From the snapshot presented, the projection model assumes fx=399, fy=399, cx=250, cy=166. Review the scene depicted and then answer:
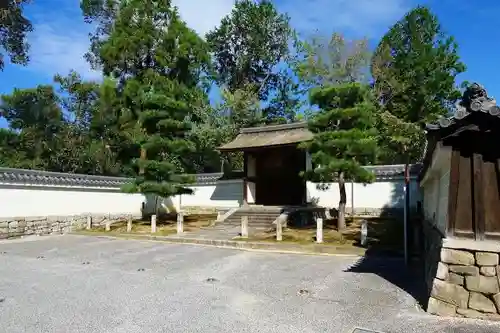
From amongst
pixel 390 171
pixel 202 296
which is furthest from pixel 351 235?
pixel 202 296

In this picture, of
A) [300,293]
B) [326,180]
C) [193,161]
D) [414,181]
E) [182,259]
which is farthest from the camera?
[193,161]

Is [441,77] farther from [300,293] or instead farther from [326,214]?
[300,293]

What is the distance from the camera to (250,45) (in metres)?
34.4

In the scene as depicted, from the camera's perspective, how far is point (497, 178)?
5.49 meters

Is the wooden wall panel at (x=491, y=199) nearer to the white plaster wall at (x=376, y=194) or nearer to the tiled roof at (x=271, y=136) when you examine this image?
the tiled roof at (x=271, y=136)

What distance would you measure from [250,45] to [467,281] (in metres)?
31.5

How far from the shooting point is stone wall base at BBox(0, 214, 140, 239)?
15.5 metres

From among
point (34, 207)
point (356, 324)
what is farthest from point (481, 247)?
point (34, 207)

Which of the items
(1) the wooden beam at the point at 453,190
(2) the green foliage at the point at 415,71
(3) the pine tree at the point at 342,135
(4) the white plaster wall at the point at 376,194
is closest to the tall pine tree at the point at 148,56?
(4) the white plaster wall at the point at 376,194

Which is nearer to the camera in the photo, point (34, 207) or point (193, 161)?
point (34, 207)

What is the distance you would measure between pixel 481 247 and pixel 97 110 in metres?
26.7

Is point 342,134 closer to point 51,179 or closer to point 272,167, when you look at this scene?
point 272,167

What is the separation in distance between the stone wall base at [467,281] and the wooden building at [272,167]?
14518mm

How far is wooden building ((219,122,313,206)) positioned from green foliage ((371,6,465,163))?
25.1 feet
